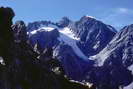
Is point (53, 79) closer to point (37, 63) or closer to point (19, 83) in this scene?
point (37, 63)

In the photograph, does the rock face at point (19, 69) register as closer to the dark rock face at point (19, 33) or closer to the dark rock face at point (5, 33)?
the dark rock face at point (5, 33)

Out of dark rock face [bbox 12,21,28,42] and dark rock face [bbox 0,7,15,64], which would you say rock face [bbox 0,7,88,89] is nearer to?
dark rock face [bbox 0,7,15,64]

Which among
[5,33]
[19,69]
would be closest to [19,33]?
[5,33]

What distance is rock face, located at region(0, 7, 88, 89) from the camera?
8875cm

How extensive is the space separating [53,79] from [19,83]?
12398 mm

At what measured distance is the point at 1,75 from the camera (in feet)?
277

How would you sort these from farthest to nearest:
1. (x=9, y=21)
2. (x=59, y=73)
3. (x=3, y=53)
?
(x=59, y=73), (x=9, y=21), (x=3, y=53)

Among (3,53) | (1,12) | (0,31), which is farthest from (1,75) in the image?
(1,12)

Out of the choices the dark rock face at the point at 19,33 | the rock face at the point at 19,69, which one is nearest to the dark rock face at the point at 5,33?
the rock face at the point at 19,69

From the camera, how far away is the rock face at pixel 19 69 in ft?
291

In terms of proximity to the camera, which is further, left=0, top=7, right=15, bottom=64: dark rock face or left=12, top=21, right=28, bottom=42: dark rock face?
left=12, top=21, right=28, bottom=42: dark rock face

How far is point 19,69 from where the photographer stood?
95.2 meters

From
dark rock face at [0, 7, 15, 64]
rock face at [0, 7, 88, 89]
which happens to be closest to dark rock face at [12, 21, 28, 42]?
rock face at [0, 7, 88, 89]

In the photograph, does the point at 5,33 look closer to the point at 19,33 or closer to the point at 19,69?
the point at 19,69
